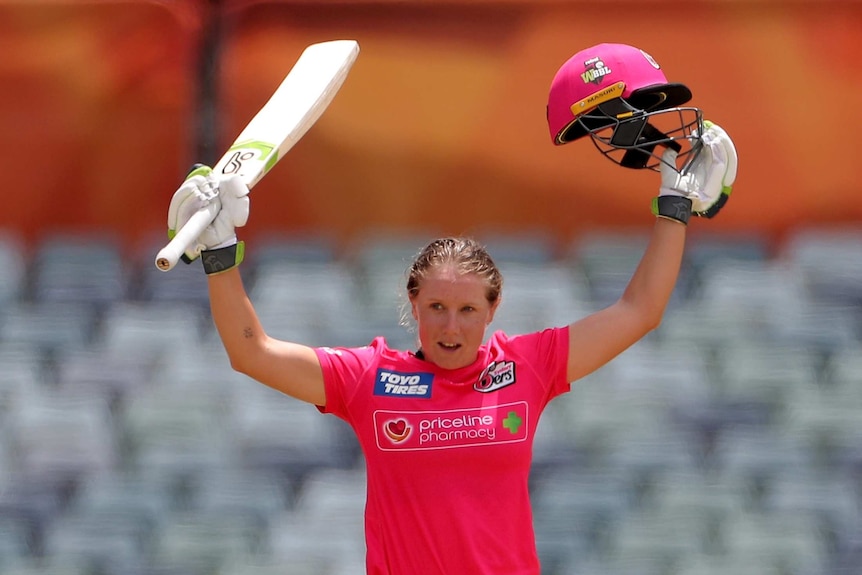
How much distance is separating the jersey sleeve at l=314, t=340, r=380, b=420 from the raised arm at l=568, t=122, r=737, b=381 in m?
0.37

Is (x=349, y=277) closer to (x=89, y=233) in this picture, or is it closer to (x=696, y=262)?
(x=89, y=233)

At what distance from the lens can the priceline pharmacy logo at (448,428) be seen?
2.17m

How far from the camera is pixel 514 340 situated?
2.31 m

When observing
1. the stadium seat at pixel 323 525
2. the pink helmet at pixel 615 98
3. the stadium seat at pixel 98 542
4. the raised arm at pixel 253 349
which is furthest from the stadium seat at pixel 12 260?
the pink helmet at pixel 615 98

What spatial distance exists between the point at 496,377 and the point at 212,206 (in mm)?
568

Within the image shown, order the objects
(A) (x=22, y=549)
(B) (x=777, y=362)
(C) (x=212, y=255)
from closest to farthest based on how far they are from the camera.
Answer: (C) (x=212, y=255) < (A) (x=22, y=549) < (B) (x=777, y=362)

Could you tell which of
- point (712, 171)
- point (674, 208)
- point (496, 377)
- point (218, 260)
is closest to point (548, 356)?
point (496, 377)

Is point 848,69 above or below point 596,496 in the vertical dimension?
above

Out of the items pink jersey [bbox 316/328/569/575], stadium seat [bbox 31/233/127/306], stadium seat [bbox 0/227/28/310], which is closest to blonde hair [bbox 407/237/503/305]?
pink jersey [bbox 316/328/569/575]

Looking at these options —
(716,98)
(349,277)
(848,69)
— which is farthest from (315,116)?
(848,69)

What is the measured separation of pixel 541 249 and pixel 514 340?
190cm

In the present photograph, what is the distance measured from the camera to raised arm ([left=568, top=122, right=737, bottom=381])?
229 cm

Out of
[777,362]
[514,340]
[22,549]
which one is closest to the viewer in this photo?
[514,340]

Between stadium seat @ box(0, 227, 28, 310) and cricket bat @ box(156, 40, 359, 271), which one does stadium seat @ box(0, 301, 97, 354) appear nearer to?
stadium seat @ box(0, 227, 28, 310)
